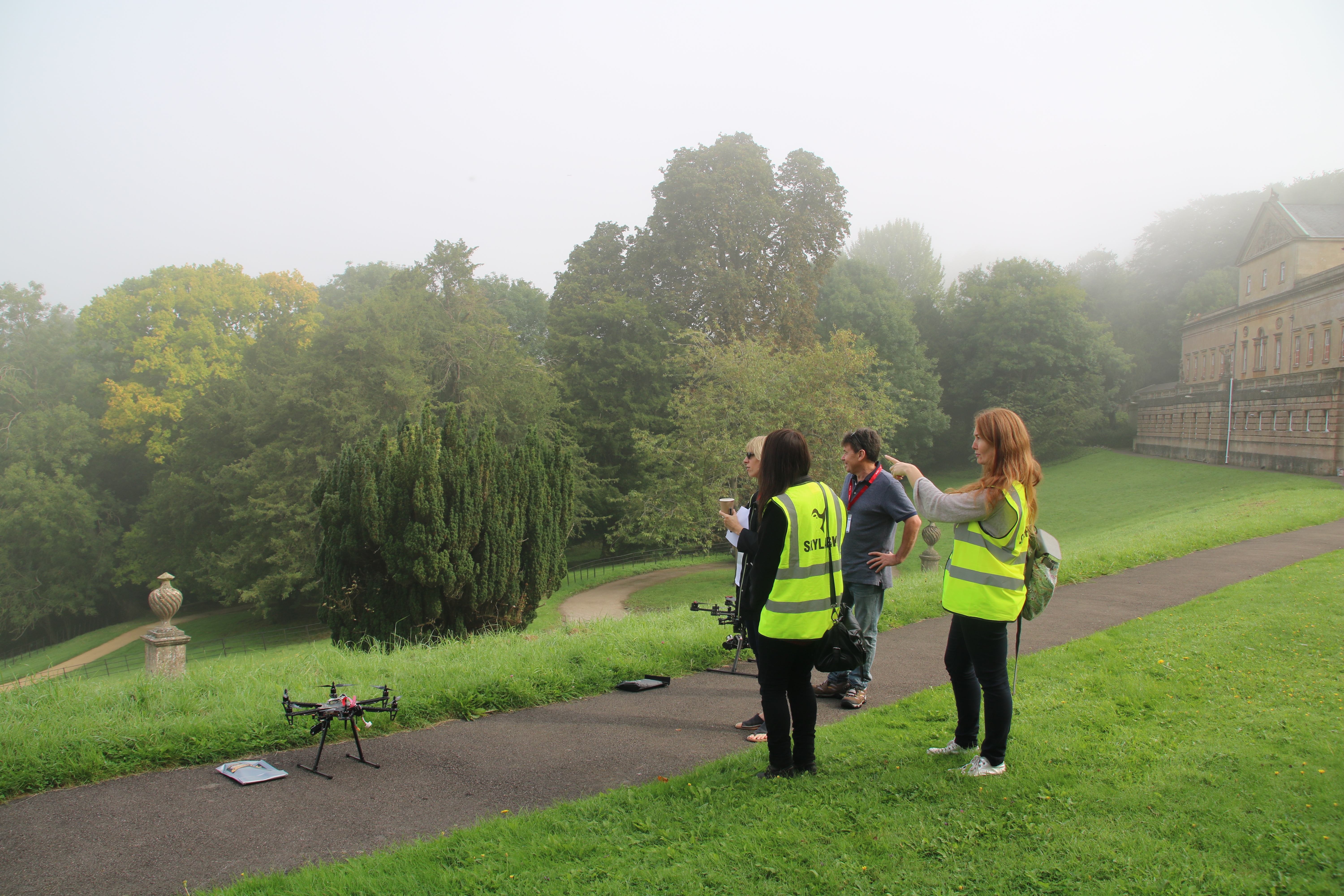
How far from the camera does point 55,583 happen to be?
3712 cm

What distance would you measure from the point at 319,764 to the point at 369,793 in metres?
0.63

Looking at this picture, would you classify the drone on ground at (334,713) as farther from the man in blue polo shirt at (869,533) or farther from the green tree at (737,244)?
the green tree at (737,244)

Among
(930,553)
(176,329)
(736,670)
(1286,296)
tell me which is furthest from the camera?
(1286,296)

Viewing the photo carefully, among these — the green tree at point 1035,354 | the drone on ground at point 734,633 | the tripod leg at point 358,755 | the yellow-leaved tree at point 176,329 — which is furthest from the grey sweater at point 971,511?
the green tree at point 1035,354

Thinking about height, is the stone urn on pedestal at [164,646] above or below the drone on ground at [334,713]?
below

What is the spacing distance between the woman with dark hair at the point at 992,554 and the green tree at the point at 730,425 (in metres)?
20.3

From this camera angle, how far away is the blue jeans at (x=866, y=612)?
226 inches

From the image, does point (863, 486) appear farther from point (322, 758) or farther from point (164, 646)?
point (164, 646)

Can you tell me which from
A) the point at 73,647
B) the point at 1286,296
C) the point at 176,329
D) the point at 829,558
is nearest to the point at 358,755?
the point at 829,558

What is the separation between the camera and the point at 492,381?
3100cm

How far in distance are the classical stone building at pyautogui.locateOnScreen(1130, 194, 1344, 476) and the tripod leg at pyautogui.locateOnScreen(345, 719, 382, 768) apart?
4254 centimetres

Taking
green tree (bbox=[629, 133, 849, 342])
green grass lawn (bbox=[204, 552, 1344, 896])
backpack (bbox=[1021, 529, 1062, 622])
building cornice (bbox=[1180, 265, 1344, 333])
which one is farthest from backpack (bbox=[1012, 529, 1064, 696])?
building cornice (bbox=[1180, 265, 1344, 333])

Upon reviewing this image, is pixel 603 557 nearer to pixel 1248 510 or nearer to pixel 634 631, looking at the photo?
pixel 1248 510

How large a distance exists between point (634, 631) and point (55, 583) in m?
40.2
